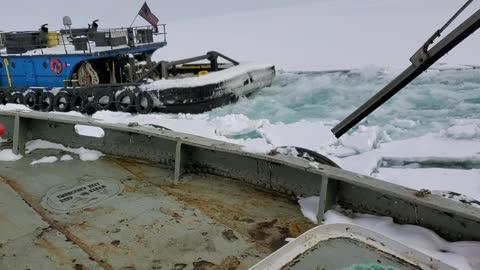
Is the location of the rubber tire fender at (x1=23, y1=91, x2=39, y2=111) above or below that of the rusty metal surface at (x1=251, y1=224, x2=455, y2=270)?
below

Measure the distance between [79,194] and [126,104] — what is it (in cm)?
732

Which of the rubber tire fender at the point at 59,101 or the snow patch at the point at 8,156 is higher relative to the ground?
the snow patch at the point at 8,156

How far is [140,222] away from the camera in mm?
3301

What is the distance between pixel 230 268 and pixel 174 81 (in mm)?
8455

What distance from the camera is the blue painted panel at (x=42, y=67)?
459 inches

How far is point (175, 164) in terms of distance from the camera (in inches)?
156

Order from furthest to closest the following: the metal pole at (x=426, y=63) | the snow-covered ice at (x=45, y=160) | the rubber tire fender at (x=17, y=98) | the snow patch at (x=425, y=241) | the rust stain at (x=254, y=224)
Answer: the rubber tire fender at (x=17, y=98) < the snow-covered ice at (x=45, y=160) < the metal pole at (x=426, y=63) < the rust stain at (x=254, y=224) < the snow patch at (x=425, y=241)

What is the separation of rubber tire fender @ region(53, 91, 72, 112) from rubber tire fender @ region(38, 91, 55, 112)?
136mm

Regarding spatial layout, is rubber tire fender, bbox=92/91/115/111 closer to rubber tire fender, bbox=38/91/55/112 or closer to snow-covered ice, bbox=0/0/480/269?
snow-covered ice, bbox=0/0/480/269

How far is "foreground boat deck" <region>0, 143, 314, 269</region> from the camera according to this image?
2854 millimetres

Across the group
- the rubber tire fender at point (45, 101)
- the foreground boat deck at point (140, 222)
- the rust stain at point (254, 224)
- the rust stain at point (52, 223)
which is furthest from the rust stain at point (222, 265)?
the rubber tire fender at point (45, 101)

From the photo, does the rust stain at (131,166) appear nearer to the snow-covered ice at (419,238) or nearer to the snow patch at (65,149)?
the snow patch at (65,149)

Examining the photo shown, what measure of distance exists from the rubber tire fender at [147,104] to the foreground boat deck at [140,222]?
21.1ft

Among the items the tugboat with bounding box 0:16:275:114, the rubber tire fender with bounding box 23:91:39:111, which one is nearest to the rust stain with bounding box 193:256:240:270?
the tugboat with bounding box 0:16:275:114
